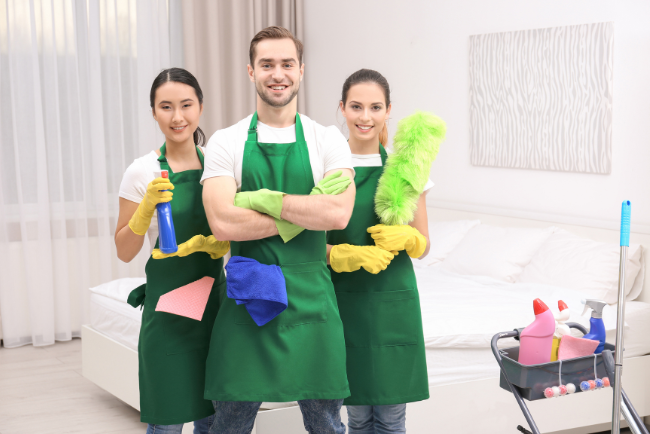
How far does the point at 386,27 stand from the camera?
463 centimetres

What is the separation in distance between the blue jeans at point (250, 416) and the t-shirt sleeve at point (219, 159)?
0.54 metres

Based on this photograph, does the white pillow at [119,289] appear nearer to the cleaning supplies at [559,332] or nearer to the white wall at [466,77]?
the white wall at [466,77]

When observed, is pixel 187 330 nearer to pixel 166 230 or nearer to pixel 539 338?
pixel 166 230

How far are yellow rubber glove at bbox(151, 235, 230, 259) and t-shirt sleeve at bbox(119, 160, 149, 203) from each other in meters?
0.17

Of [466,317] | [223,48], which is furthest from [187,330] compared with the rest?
[223,48]

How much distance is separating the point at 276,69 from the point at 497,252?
212cm

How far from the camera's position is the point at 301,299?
5.46 feet

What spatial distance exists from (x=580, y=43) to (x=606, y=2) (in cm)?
21

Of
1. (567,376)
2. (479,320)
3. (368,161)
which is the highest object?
(368,161)

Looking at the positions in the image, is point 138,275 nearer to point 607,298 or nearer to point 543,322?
point 607,298

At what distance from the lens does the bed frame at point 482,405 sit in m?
2.57

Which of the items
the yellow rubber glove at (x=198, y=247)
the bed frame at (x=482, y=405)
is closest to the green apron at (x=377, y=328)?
the yellow rubber glove at (x=198, y=247)

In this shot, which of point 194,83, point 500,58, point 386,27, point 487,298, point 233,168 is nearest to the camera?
point 233,168

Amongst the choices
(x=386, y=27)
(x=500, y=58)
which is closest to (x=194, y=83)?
(x=500, y=58)
